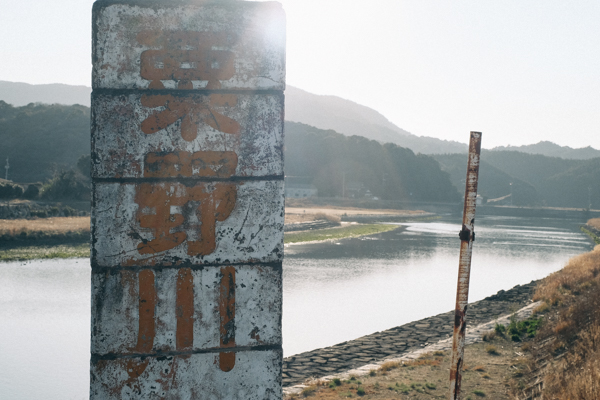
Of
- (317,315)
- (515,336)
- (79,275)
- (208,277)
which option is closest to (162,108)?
(208,277)

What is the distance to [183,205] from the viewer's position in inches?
88.4

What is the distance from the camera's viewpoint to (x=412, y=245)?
34.2 meters

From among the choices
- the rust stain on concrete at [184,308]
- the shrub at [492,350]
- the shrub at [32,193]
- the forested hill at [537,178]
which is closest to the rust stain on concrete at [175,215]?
the rust stain on concrete at [184,308]

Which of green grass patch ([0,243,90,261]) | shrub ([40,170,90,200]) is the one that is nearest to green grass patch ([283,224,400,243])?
green grass patch ([0,243,90,261])

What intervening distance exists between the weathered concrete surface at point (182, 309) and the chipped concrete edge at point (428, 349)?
548cm

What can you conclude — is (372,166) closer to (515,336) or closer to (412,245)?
(412,245)

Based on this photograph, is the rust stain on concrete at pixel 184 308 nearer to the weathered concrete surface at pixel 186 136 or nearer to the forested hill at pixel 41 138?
the weathered concrete surface at pixel 186 136

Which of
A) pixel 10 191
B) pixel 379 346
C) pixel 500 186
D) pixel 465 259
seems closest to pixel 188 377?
pixel 465 259

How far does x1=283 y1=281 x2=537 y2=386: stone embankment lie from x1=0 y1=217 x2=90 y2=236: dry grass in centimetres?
2209

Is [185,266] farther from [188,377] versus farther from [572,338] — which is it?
[572,338]

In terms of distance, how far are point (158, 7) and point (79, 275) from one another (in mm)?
18513

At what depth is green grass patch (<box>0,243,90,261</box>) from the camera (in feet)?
72.7

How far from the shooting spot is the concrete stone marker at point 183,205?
2.22 meters

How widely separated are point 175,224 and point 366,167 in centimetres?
10702
